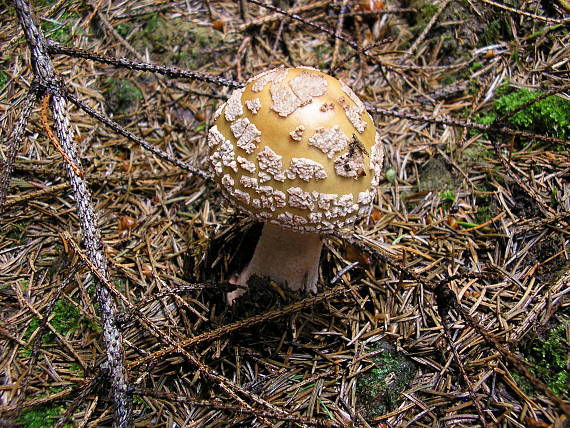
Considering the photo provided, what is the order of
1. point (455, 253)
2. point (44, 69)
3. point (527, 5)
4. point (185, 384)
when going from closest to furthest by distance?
point (44, 69) < point (185, 384) < point (455, 253) < point (527, 5)

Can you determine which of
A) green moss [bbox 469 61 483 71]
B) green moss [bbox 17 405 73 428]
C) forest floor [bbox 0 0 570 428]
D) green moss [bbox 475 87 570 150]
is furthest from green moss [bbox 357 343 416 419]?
green moss [bbox 469 61 483 71]

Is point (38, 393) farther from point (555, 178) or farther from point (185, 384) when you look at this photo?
point (555, 178)

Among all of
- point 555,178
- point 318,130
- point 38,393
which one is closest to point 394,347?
point 318,130

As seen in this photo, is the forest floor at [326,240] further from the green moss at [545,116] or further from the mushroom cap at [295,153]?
the mushroom cap at [295,153]

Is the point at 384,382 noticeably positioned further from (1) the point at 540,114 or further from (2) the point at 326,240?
(1) the point at 540,114

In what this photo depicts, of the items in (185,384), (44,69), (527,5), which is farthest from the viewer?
(527,5)

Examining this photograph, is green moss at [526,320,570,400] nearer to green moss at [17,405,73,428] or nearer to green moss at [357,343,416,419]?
green moss at [357,343,416,419]

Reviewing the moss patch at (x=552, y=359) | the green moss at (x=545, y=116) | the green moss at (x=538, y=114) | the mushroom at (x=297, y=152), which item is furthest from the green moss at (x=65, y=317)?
the green moss at (x=545, y=116)

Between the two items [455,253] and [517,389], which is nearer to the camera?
[517,389]
